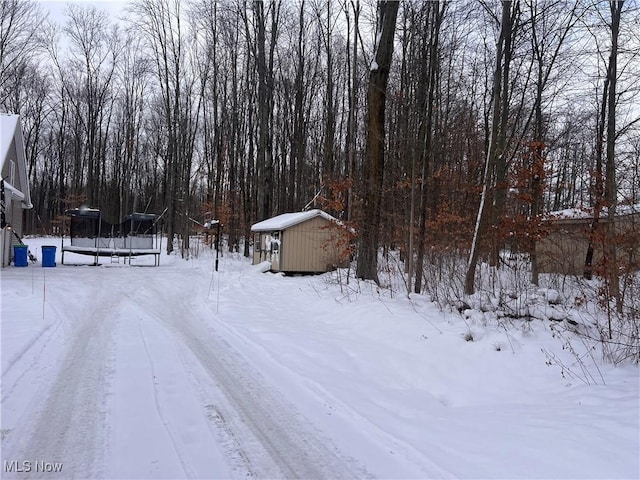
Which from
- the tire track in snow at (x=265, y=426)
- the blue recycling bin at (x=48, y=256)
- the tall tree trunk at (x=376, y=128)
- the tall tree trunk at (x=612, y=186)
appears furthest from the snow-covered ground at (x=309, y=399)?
the blue recycling bin at (x=48, y=256)

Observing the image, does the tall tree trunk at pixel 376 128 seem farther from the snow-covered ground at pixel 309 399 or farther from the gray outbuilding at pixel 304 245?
the gray outbuilding at pixel 304 245

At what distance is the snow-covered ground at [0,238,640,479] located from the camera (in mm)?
3434

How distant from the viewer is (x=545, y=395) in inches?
196

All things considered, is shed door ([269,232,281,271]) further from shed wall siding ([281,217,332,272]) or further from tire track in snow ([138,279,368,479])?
tire track in snow ([138,279,368,479])

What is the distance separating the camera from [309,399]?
4.82 m

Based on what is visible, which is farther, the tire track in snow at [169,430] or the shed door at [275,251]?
the shed door at [275,251]

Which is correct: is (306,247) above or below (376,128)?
below

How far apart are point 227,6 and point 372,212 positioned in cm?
2005

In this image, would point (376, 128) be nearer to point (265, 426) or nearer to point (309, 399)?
point (309, 399)

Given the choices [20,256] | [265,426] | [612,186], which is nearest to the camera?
[265,426]

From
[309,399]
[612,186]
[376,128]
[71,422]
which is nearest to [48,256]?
[376,128]

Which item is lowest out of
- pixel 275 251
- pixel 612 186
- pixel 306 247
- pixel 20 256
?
pixel 20 256

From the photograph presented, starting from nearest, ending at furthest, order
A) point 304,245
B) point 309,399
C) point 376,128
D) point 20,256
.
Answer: point 309,399, point 376,128, point 304,245, point 20,256

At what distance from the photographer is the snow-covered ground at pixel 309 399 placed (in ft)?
11.3
